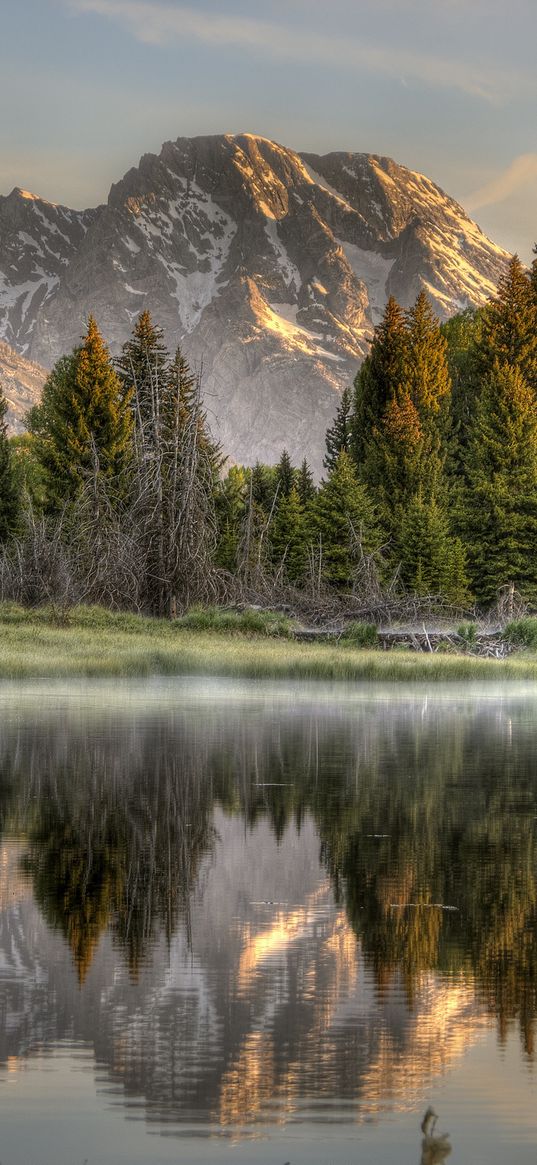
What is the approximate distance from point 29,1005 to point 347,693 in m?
27.3

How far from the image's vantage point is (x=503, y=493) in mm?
60688

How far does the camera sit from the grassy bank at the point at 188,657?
37.7m

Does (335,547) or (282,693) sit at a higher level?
(335,547)

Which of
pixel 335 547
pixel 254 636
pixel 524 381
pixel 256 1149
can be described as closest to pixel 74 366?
pixel 335 547

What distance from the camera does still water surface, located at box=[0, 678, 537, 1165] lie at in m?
5.85

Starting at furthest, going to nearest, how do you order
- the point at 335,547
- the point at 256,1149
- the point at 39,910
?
1. the point at 335,547
2. the point at 39,910
3. the point at 256,1149

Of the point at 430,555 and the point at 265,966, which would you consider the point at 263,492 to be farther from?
the point at 265,966

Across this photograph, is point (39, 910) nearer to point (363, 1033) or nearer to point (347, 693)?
point (363, 1033)

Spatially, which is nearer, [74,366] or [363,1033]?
[363,1033]

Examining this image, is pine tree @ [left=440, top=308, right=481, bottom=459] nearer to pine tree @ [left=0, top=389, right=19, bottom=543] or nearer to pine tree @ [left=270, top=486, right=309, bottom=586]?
pine tree @ [left=270, top=486, right=309, bottom=586]

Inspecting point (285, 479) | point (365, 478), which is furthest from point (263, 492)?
point (365, 478)

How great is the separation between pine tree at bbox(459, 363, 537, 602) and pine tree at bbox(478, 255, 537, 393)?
5.44ft

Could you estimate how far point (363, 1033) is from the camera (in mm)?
6914

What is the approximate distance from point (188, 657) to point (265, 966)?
31.2 meters
